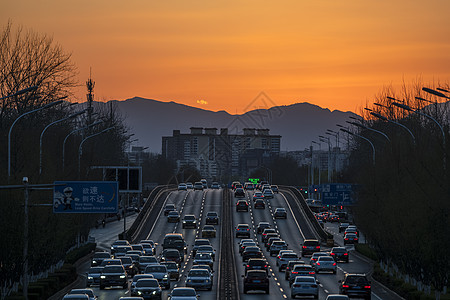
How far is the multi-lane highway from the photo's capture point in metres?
54.7

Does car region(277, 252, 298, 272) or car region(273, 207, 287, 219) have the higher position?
car region(273, 207, 287, 219)

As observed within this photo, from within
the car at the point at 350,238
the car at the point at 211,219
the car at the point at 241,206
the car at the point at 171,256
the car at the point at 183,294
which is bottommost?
the car at the point at 350,238

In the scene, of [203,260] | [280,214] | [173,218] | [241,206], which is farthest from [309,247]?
[241,206]

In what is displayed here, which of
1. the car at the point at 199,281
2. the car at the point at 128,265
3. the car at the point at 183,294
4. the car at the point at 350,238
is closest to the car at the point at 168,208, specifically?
the car at the point at 350,238

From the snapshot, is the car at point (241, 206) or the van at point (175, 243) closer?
the van at point (175, 243)

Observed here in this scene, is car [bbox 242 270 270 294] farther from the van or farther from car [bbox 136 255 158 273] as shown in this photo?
the van

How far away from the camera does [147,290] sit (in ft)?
153

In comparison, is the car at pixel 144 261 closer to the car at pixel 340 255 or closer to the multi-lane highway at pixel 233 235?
the multi-lane highway at pixel 233 235

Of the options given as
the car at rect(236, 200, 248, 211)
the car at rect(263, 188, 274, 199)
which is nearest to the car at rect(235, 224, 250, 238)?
the car at rect(236, 200, 248, 211)

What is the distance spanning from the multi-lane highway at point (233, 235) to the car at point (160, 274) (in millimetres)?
1137

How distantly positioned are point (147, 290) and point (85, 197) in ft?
19.7

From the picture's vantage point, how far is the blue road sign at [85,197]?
4678cm

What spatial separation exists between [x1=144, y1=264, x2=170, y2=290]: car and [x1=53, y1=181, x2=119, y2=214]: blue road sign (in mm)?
8447

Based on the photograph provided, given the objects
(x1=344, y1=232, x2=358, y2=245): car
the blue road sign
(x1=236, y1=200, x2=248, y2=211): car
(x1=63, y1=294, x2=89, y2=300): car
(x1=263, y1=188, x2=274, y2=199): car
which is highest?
the blue road sign
